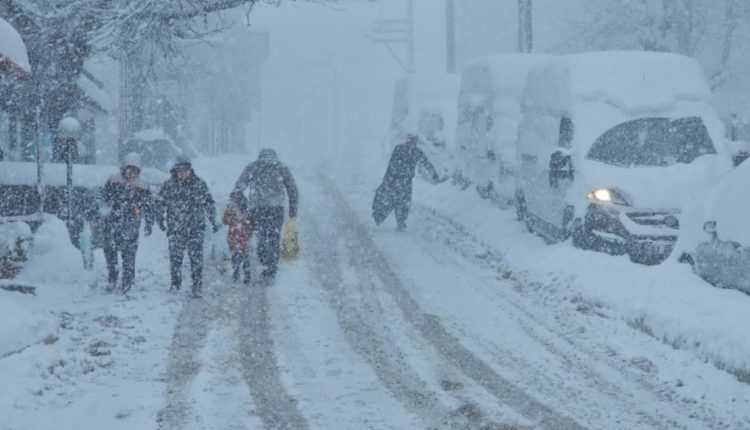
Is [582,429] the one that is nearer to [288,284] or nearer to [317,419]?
[317,419]

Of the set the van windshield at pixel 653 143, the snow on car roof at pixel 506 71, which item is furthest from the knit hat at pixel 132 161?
the snow on car roof at pixel 506 71

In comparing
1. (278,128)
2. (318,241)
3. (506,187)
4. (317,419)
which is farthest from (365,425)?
(278,128)

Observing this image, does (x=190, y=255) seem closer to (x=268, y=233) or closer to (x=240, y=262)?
(x=240, y=262)

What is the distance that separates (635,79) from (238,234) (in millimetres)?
6214

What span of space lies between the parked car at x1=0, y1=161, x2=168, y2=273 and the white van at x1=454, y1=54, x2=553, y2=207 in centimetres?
756

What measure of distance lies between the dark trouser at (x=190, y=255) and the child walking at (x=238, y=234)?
0.77 m

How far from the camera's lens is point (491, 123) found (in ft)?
63.7

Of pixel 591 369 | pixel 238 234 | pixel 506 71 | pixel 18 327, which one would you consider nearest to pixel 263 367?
pixel 18 327

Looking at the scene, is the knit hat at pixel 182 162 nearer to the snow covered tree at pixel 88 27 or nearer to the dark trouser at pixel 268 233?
the dark trouser at pixel 268 233

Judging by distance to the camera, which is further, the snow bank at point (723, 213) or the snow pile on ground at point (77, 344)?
the snow bank at point (723, 213)

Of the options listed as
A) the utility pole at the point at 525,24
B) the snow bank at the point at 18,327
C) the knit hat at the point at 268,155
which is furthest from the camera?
the utility pole at the point at 525,24

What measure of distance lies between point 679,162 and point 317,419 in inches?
328

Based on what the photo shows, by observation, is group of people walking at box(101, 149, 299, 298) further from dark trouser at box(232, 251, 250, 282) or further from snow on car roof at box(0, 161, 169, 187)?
snow on car roof at box(0, 161, 169, 187)

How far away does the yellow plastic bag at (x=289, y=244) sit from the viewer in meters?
13.5
